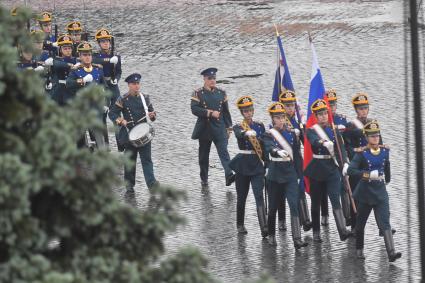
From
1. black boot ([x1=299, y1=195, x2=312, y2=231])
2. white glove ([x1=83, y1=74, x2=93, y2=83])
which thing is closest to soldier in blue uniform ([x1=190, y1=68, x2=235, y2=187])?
white glove ([x1=83, y1=74, x2=93, y2=83])

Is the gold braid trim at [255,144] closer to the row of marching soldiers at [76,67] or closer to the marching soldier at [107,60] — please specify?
the row of marching soldiers at [76,67]

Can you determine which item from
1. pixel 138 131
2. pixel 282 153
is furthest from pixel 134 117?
pixel 282 153

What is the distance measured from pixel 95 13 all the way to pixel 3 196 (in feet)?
86.8

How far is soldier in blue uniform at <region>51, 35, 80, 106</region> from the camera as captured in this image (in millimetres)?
20497

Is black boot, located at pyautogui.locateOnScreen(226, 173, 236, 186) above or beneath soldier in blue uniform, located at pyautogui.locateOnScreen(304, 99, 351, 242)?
beneath

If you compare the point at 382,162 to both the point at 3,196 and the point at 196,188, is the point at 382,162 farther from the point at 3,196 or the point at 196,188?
the point at 3,196

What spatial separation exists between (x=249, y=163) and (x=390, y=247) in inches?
89.7

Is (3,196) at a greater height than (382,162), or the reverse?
(3,196)

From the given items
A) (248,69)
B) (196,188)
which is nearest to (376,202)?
(196,188)

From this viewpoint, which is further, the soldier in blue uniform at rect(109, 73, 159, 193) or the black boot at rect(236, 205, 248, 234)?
the soldier in blue uniform at rect(109, 73, 159, 193)

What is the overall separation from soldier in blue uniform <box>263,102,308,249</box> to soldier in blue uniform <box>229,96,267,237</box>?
0.25 meters

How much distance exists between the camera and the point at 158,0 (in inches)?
1337

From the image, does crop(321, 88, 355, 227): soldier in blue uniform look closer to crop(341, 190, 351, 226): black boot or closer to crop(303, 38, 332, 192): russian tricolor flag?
crop(341, 190, 351, 226): black boot

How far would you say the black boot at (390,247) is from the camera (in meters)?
14.7
